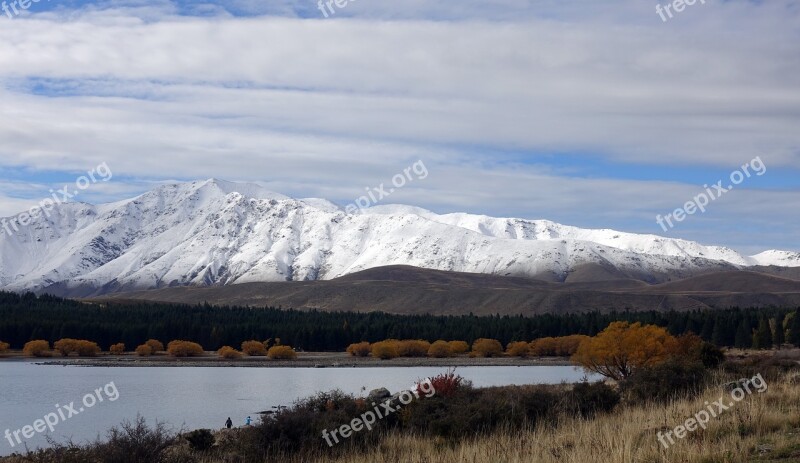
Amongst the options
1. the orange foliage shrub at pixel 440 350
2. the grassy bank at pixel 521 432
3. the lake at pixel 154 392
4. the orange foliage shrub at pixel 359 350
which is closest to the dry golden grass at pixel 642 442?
the grassy bank at pixel 521 432

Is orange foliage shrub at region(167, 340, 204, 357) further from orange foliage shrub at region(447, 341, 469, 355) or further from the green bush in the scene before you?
the green bush

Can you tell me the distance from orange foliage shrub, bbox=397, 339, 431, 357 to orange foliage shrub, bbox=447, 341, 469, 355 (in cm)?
366

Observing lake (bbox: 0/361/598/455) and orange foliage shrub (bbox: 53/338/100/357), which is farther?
orange foliage shrub (bbox: 53/338/100/357)

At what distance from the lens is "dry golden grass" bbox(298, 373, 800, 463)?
36.7ft

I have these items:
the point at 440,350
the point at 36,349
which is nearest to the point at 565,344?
the point at 440,350

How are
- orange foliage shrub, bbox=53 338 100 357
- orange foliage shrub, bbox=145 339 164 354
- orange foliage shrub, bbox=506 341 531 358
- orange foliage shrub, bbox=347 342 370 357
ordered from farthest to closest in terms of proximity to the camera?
orange foliage shrub, bbox=145 339 164 354, orange foliage shrub, bbox=347 342 370 357, orange foliage shrub, bbox=506 341 531 358, orange foliage shrub, bbox=53 338 100 357

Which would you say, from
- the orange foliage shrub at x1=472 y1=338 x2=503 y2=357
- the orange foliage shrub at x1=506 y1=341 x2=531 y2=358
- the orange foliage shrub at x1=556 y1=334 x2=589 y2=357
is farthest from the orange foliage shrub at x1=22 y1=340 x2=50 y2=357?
the orange foliage shrub at x1=556 y1=334 x2=589 y2=357

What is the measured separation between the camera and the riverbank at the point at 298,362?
11319 cm

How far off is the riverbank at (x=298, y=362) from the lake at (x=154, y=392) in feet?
22.0

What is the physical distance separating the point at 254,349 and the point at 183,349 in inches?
423

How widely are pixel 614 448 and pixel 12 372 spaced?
303 ft

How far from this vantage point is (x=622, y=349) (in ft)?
209

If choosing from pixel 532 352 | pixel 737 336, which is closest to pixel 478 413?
pixel 737 336

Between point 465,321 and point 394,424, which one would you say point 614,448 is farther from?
point 465,321
